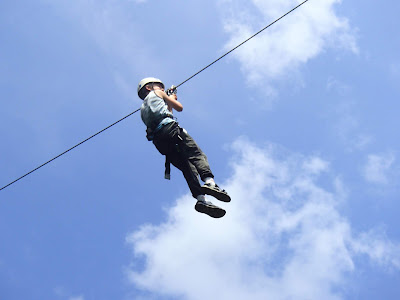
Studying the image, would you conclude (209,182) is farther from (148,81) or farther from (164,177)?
(148,81)

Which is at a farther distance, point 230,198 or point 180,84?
point 180,84

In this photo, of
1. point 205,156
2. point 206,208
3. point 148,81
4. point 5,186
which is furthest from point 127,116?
point 5,186

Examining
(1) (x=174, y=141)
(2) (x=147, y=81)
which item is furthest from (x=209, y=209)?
(2) (x=147, y=81)

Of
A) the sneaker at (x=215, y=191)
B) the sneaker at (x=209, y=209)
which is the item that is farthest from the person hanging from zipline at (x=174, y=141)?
the sneaker at (x=215, y=191)

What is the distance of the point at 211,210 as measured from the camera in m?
7.91

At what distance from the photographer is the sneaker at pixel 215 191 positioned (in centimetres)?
778

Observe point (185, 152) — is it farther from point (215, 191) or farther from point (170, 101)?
point (215, 191)

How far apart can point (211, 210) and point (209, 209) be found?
3 centimetres

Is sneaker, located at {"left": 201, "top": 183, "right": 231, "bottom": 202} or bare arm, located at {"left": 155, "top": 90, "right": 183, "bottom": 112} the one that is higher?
bare arm, located at {"left": 155, "top": 90, "right": 183, "bottom": 112}

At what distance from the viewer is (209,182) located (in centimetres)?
796

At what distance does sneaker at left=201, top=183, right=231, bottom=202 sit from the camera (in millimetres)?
7777

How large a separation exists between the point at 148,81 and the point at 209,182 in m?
1.71

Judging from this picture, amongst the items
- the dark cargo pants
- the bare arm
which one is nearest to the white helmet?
the bare arm

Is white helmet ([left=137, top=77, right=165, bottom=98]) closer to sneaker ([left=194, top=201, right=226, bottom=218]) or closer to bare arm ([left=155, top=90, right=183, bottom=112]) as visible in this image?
bare arm ([left=155, top=90, right=183, bottom=112])
